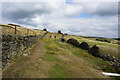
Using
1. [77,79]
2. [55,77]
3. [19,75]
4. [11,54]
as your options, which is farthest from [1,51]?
[77,79]

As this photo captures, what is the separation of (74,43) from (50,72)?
17952 millimetres

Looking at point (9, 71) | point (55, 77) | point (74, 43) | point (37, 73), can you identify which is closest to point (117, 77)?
point (55, 77)

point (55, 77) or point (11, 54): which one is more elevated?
point (11, 54)

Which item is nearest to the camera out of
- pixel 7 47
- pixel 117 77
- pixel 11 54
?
pixel 7 47

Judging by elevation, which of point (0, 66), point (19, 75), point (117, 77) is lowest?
point (117, 77)

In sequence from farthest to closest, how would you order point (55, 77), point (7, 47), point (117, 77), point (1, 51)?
1. point (117, 77)
2. point (7, 47)
3. point (1, 51)
4. point (55, 77)

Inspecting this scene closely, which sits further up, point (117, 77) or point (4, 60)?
point (4, 60)

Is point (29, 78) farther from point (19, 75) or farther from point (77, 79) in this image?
point (77, 79)

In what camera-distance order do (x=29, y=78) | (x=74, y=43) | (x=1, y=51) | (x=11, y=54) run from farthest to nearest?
(x=74, y=43) < (x=11, y=54) < (x=1, y=51) < (x=29, y=78)

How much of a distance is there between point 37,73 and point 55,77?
4.00 feet

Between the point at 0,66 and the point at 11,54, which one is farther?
the point at 11,54

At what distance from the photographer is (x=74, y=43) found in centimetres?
2298

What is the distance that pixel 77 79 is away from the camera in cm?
522

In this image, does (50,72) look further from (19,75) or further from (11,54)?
(11,54)
